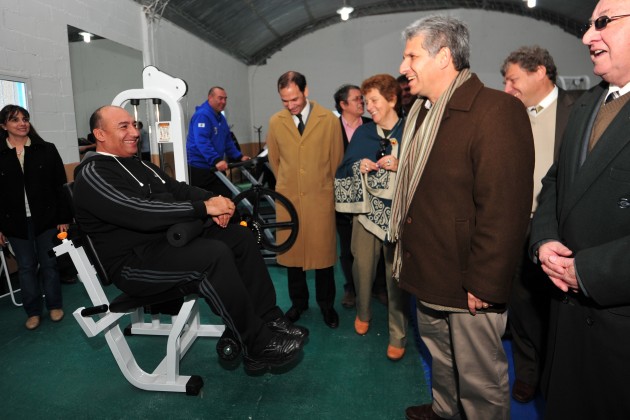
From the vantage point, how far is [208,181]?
4371mm

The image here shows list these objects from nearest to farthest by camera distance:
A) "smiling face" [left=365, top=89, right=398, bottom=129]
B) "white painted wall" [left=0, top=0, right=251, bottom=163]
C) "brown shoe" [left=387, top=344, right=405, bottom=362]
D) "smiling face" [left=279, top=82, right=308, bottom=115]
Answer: "smiling face" [left=365, top=89, right=398, bottom=129]
"brown shoe" [left=387, top=344, right=405, bottom=362]
"smiling face" [left=279, top=82, right=308, bottom=115]
"white painted wall" [left=0, top=0, right=251, bottom=163]

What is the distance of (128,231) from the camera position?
205cm

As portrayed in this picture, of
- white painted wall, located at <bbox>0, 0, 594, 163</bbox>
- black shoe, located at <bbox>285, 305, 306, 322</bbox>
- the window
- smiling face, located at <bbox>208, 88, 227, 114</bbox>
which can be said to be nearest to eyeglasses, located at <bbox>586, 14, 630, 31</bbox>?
black shoe, located at <bbox>285, 305, 306, 322</bbox>

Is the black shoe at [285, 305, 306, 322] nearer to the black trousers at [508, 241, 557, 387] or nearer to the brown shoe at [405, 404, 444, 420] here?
the brown shoe at [405, 404, 444, 420]

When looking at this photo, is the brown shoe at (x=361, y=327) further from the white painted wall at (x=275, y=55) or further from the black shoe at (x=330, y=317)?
the white painted wall at (x=275, y=55)

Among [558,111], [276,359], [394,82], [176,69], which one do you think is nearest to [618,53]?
[558,111]

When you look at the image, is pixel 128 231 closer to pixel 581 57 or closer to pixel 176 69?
pixel 176 69

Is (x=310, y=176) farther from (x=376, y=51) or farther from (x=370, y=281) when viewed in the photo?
(x=376, y=51)

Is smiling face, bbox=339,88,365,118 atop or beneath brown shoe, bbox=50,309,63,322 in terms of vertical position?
atop

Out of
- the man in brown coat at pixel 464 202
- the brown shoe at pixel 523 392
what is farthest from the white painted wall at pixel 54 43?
the brown shoe at pixel 523 392

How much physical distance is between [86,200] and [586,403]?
198 centimetres

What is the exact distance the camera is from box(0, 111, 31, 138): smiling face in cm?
Result: 296

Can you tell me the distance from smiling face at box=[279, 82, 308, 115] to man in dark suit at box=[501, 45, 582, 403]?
3.71 ft

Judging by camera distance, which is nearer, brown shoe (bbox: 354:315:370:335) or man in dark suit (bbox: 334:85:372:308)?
brown shoe (bbox: 354:315:370:335)
